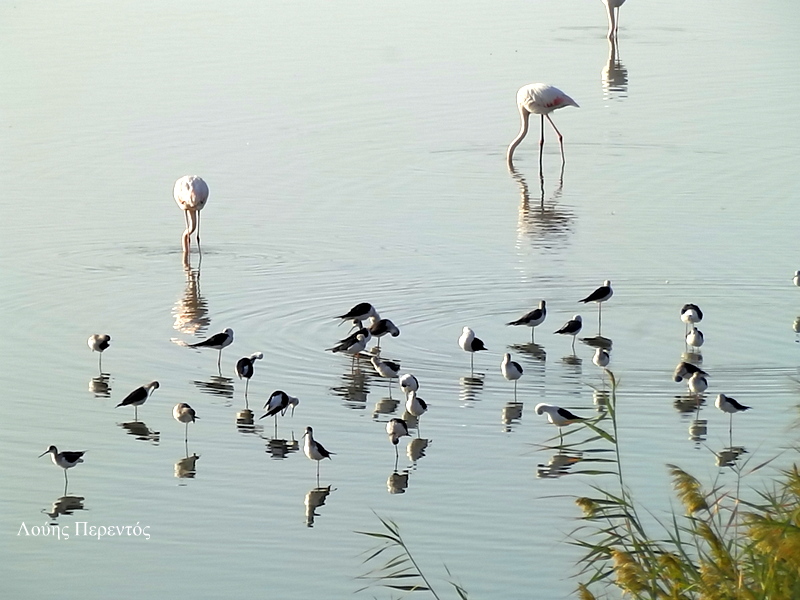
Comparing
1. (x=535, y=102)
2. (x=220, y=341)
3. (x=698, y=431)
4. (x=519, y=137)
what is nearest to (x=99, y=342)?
(x=220, y=341)

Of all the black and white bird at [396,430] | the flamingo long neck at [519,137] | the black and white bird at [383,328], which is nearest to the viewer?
the black and white bird at [396,430]

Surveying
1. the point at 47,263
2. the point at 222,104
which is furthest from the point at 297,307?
the point at 222,104

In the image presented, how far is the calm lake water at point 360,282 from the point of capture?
963 centimetres

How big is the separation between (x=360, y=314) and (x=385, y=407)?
180cm

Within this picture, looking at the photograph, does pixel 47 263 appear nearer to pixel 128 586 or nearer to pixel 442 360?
pixel 442 360

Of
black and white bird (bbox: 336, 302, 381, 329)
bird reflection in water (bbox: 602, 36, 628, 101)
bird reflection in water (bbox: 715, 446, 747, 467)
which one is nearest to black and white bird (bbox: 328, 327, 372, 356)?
black and white bird (bbox: 336, 302, 381, 329)

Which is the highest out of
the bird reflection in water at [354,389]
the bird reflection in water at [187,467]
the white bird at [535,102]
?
the white bird at [535,102]

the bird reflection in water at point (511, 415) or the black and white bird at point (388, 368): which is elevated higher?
the black and white bird at point (388, 368)

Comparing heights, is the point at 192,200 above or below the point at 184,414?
above

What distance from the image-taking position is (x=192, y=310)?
1471cm

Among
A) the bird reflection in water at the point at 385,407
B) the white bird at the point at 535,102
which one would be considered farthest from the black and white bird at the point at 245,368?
the white bird at the point at 535,102

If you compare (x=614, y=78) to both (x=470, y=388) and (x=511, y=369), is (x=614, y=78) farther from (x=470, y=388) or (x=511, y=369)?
(x=511, y=369)

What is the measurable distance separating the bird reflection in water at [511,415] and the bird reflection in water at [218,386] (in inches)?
81.4

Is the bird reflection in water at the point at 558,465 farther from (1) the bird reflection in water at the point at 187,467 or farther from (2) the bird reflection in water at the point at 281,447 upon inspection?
(1) the bird reflection in water at the point at 187,467
